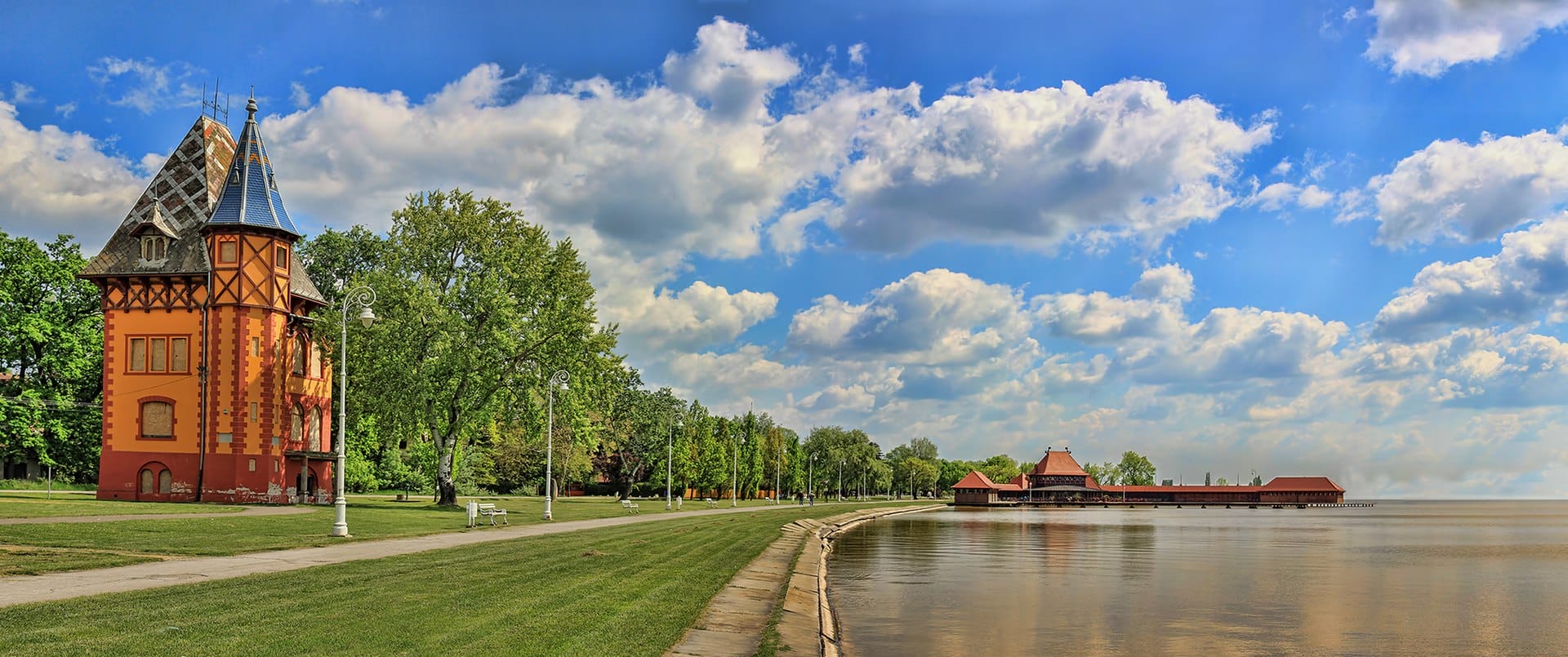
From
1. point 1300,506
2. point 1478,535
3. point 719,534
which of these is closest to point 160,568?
point 719,534

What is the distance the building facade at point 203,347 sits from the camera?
51281mm

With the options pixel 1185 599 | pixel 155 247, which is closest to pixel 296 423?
pixel 155 247

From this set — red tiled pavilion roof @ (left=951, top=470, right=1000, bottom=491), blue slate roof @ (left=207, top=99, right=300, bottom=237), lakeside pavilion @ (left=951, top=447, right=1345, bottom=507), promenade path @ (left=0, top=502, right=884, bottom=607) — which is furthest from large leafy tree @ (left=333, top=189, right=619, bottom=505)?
lakeside pavilion @ (left=951, top=447, right=1345, bottom=507)

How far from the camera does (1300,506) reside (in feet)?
622

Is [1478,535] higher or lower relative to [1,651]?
lower

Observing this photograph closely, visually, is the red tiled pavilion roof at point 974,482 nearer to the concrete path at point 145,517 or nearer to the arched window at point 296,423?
the arched window at point 296,423

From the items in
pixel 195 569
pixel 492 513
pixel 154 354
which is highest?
pixel 154 354

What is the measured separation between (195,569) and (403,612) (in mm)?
6956

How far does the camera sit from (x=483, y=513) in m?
42.6

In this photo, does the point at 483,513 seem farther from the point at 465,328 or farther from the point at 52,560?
the point at 52,560

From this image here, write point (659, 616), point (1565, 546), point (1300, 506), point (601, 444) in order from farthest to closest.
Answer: point (1300, 506) < point (601, 444) < point (1565, 546) < point (659, 616)

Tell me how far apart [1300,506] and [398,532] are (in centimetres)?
18834

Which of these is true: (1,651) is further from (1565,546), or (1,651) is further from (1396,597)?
(1565,546)

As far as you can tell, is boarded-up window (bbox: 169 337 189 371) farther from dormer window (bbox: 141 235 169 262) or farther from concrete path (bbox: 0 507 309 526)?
concrete path (bbox: 0 507 309 526)
